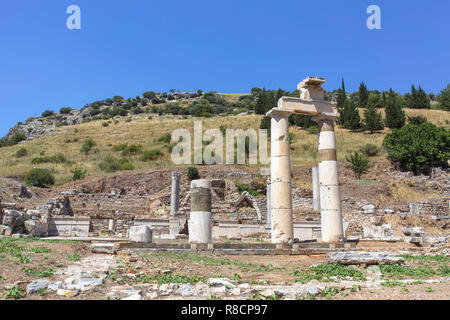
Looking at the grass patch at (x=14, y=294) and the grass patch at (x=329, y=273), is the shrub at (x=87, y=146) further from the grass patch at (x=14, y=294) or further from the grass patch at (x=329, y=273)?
the grass patch at (x=14, y=294)

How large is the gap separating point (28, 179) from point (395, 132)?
4430 cm

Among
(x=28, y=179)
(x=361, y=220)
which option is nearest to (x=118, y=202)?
(x=28, y=179)

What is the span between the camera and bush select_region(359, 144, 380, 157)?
1937 inches

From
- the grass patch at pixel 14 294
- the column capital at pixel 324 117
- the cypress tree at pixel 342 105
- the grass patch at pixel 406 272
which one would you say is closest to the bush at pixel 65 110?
the cypress tree at pixel 342 105

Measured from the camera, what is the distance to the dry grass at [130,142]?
49656 millimetres

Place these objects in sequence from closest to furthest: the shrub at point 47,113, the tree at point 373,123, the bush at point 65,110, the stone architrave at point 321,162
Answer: the stone architrave at point 321,162 → the tree at point 373,123 → the shrub at point 47,113 → the bush at point 65,110

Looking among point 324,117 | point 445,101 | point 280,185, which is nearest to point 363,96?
point 445,101

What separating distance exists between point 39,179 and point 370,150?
136 ft

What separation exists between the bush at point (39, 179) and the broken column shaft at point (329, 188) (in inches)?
1423

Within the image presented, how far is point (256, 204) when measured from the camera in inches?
1309

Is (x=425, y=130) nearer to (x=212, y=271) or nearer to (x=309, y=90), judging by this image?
(x=309, y=90)

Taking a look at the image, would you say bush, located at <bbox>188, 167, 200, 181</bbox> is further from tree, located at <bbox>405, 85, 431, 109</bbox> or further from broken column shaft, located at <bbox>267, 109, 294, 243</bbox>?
tree, located at <bbox>405, 85, 431, 109</bbox>

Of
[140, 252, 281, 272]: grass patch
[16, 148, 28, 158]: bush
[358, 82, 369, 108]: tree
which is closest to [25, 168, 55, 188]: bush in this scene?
[16, 148, 28, 158]: bush

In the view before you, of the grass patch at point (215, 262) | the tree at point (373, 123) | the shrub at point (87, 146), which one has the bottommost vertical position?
the grass patch at point (215, 262)
